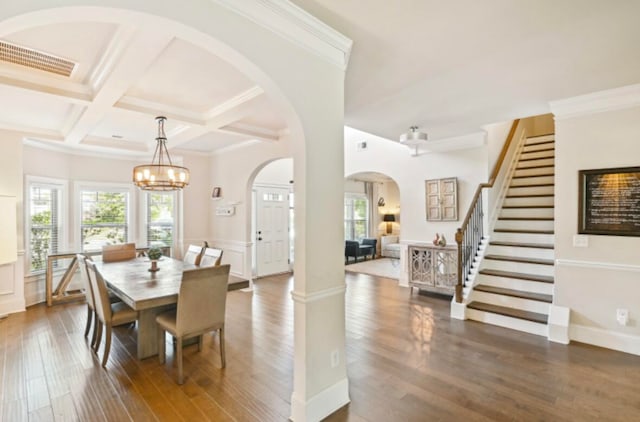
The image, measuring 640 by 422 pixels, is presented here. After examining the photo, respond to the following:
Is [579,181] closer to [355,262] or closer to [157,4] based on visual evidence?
[157,4]

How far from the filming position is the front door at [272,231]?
7.00m

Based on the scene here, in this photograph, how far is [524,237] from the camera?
488 cm

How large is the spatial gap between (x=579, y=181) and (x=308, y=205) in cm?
329

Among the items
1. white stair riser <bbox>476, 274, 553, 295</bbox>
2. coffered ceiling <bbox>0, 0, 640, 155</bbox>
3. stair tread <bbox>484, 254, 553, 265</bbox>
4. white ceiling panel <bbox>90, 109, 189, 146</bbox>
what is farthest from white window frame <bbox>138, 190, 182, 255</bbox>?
stair tread <bbox>484, 254, 553, 265</bbox>

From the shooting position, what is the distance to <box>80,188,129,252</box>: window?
598 centimetres

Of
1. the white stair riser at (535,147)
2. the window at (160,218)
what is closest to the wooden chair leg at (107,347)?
the window at (160,218)

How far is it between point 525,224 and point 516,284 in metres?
1.33

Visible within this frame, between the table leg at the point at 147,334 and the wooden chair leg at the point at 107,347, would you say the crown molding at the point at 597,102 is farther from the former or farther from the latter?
the wooden chair leg at the point at 107,347

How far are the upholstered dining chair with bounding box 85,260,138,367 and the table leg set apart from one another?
0.09 meters

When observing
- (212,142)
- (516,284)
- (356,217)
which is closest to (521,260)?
(516,284)

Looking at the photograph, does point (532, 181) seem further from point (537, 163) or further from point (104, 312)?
point (104, 312)

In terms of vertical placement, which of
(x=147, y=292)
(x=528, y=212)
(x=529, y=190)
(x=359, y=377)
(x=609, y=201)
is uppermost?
(x=529, y=190)

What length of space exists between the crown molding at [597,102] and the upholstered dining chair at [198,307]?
13.4 feet

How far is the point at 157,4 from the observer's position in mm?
1520
